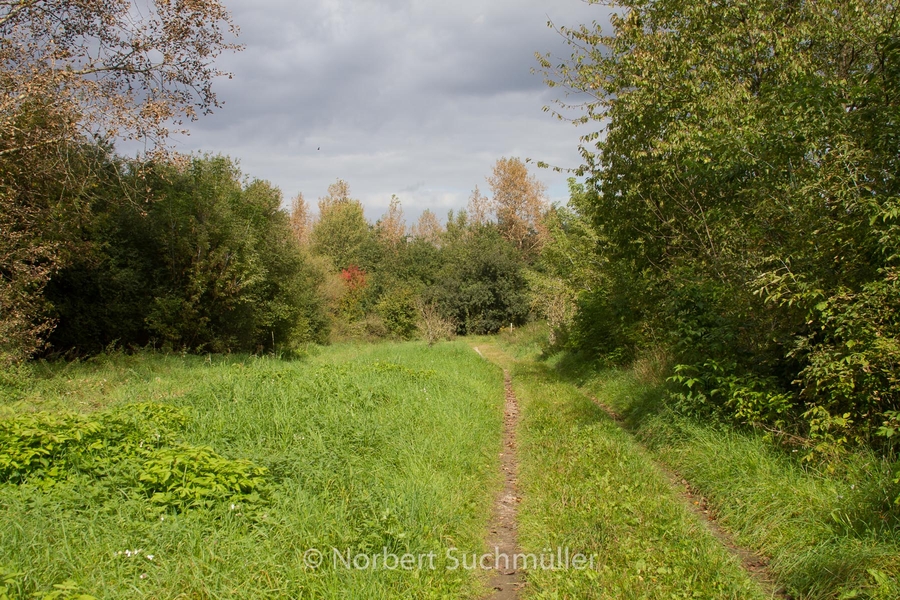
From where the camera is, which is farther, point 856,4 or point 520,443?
point 520,443

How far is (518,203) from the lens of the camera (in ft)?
174

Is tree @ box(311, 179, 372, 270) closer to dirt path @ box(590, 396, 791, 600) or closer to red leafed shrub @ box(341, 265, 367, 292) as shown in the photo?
red leafed shrub @ box(341, 265, 367, 292)

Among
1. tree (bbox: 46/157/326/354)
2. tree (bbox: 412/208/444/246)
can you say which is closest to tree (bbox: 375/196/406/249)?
tree (bbox: 412/208/444/246)

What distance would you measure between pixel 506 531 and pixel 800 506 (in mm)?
2613

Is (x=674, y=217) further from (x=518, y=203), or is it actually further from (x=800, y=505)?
(x=518, y=203)

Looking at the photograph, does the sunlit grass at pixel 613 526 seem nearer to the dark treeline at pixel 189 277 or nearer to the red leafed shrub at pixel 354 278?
the dark treeline at pixel 189 277

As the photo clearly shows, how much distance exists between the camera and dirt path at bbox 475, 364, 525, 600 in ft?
14.0

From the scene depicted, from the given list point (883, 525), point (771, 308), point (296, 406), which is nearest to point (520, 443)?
point (296, 406)

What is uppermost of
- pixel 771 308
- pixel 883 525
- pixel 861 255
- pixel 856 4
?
pixel 856 4

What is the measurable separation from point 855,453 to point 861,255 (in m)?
2.00

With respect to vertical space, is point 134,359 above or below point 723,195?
below

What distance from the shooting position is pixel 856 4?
780 centimetres

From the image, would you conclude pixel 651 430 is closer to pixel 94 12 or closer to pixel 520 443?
pixel 520 443

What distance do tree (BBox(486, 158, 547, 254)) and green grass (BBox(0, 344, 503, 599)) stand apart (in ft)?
149
